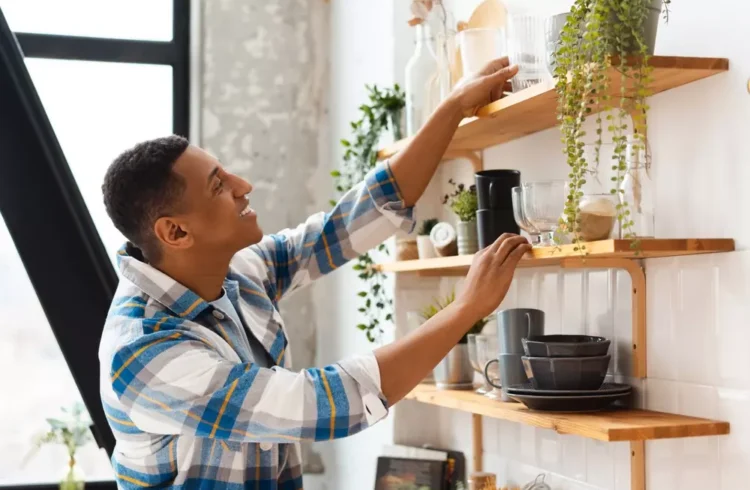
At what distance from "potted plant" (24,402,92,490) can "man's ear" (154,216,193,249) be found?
1651 mm

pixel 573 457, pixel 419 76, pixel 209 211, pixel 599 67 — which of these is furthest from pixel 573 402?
pixel 419 76

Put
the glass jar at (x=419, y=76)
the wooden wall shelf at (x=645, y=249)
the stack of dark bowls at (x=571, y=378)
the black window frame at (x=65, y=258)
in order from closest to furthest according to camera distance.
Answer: the wooden wall shelf at (x=645, y=249) → the stack of dark bowls at (x=571, y=378) → the glass jar at (x=419, y=76) → the black window frame at (x=65, y=258)

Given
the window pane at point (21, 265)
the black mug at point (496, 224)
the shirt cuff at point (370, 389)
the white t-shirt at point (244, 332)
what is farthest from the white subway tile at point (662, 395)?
the window pane at point (21, 265)

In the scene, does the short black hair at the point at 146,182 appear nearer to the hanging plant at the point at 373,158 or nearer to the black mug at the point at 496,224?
the black mug at the point at 496,224

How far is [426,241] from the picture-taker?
2.29m

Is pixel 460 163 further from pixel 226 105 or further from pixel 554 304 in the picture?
pixel 226 105

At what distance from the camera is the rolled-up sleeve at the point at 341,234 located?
1.94 metres

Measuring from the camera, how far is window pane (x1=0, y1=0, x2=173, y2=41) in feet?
10.8

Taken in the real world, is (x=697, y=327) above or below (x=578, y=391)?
above

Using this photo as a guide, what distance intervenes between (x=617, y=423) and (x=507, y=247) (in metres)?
0.34

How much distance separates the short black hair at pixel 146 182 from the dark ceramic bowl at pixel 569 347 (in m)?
0.69

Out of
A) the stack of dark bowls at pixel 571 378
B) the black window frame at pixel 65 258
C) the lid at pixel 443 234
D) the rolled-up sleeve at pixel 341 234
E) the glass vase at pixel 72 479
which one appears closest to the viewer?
the stack of dark bowls at pixel 571 378

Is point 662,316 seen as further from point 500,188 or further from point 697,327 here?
point 500,188

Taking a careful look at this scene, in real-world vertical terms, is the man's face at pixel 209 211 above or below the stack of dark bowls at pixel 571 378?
above
